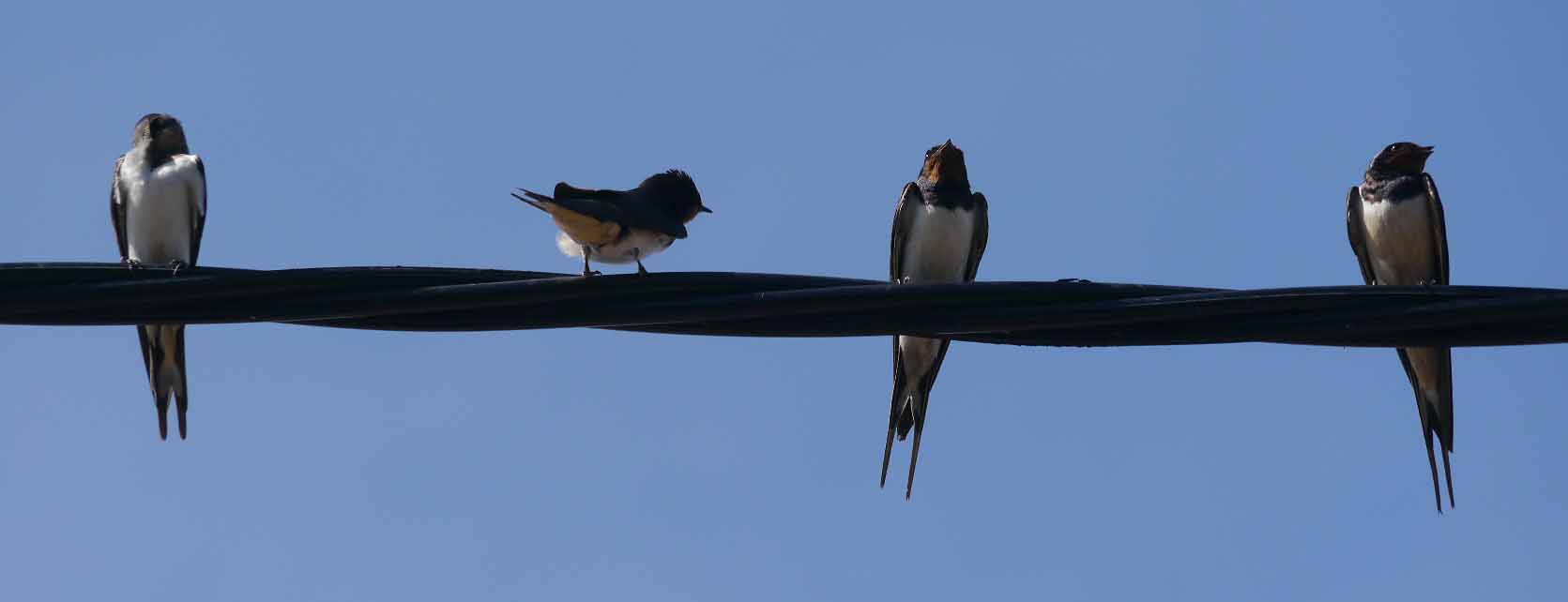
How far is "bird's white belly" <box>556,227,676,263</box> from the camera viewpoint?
19.1 feet

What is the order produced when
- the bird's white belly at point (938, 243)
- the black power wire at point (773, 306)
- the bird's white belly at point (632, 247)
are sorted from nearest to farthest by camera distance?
the black power wire at point (773, 306), the bird's white belly at point (632, 247), the bird's white belly at point (938, 243)

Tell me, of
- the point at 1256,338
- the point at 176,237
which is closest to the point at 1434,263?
the point at 1256,338

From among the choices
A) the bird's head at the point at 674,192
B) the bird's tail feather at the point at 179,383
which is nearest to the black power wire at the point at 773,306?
the bird's head at the point at 674,192

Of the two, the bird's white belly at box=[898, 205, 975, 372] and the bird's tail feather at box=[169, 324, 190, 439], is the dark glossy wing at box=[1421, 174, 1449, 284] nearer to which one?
the bird's white belly at box=[898, 205, 975, 372]

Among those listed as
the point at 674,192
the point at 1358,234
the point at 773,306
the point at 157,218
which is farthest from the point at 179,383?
the point at 1358,234

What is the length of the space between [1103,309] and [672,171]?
8.74ft

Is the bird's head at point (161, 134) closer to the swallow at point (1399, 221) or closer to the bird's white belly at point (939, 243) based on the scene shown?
the bird's white belly at point (939, 243)

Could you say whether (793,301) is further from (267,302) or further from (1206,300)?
(267,302)

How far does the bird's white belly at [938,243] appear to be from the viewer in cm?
840

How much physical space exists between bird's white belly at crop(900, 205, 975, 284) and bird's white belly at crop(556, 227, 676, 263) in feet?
8.50

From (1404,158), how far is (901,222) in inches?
93.2

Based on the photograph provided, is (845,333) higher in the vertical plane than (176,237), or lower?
lower

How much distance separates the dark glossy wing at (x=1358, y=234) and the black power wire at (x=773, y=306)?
16.1 feet

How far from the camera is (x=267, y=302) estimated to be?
4.02 m
